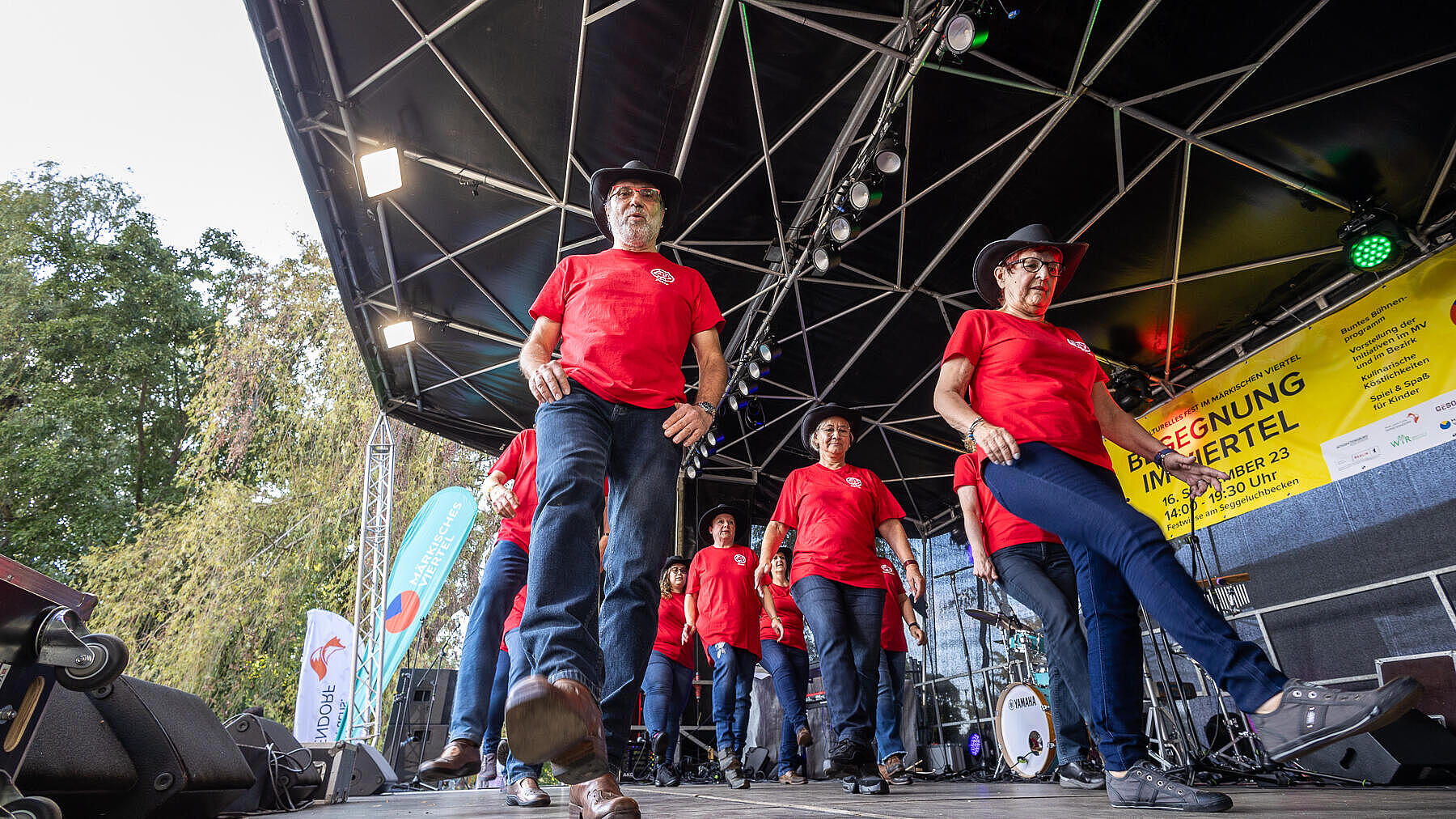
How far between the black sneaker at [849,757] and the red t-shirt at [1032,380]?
1.71m

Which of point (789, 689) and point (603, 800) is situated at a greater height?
point (789, 689)

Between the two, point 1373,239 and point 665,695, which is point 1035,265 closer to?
point 1373,239

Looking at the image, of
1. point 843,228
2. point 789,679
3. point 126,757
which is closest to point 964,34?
point 843,228

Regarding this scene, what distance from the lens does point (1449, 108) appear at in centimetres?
479

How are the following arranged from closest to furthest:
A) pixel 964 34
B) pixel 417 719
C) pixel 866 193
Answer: pixel 964 34
pixel 866 193
pixel 417 719

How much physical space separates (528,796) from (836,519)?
1872 mm

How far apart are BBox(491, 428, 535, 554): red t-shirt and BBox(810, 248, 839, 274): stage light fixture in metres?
3.04

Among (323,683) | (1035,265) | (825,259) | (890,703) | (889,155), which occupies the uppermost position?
(889,155)

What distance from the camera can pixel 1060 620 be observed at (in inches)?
123

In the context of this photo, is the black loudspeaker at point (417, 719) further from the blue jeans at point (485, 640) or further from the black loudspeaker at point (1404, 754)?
the black loudspeaker at point (1404, 754)

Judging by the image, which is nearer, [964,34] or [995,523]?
[995,523]

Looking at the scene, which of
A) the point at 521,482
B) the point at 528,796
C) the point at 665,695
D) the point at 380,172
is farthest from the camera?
the point at 665,695

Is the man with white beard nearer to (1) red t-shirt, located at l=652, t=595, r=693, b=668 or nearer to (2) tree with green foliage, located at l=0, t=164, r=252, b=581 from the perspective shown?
(1) red t-shirt, located at l=652, t=595, r=693, b=668

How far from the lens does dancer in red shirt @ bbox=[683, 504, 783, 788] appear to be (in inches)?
232
